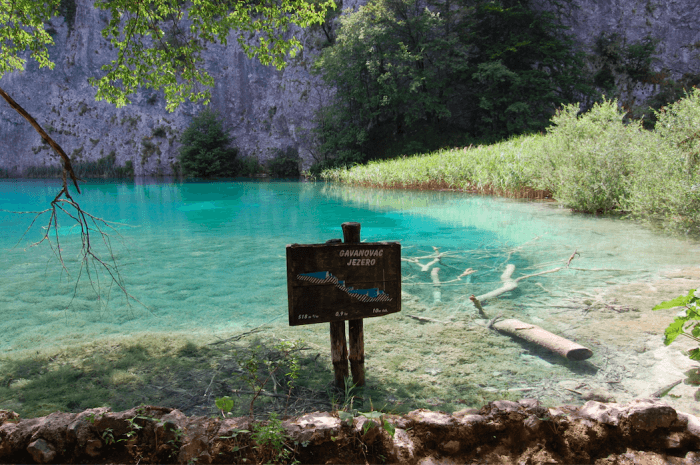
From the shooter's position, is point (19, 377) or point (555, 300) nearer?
point (19, 377)

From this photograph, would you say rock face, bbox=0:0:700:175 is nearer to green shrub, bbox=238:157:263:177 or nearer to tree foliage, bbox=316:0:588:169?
green shrub, bbox=238:157:263:177

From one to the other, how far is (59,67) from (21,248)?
128 ft

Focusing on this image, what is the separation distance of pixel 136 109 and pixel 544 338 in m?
42.8

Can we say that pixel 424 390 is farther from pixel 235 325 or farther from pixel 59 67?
pixel 59 67

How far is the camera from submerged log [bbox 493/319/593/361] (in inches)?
142

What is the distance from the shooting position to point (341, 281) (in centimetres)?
279

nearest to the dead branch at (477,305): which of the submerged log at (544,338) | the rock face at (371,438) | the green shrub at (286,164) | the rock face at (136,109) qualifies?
the submerged log at (544,338)

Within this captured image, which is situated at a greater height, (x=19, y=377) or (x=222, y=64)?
(x=222, y=64)

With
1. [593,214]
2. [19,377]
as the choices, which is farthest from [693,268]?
[19,377]

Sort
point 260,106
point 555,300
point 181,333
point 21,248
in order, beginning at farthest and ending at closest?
point 260,106 → point 21,248 → point 555,300 → point 181,333

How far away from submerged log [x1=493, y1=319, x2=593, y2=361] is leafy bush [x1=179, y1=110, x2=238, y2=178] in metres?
35.5

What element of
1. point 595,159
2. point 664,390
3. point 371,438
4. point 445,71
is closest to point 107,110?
point 445,71

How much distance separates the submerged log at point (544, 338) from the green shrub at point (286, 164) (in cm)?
3372

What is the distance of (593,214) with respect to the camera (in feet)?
37.1
